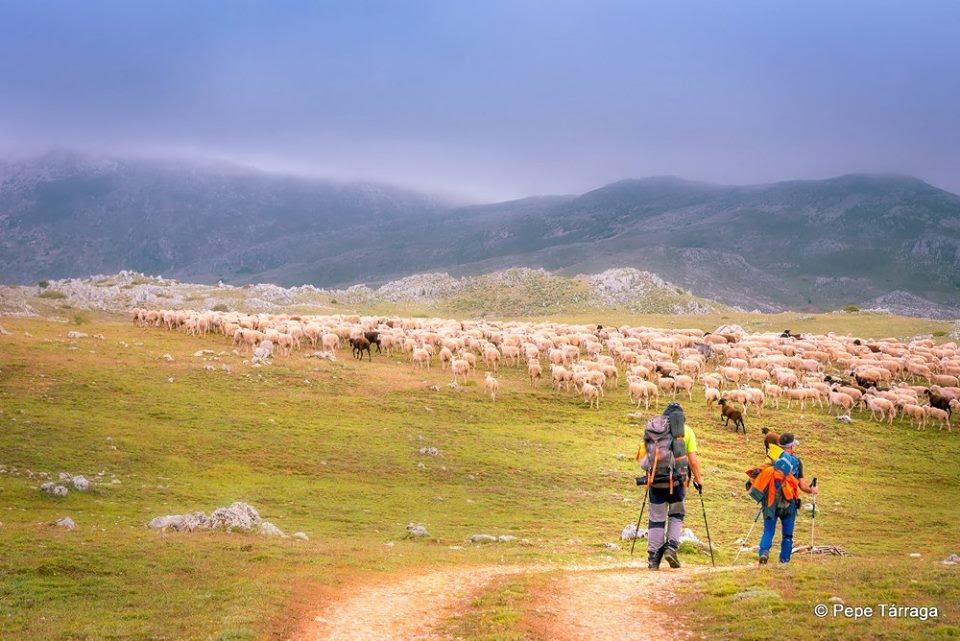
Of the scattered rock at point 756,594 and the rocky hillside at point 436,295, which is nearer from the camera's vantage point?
the scattered rock at point 756,594

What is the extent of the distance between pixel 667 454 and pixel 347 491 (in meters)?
13.5

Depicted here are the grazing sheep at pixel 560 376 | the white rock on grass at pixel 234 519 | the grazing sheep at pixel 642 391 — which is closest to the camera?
the white rock on grass at pixel 234 519

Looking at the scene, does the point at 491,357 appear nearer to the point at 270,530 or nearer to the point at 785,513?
the point at 270,530

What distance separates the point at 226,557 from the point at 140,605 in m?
3.38

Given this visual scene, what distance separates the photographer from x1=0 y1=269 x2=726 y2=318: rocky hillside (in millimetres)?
84062

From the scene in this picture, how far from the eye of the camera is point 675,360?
52812 millimetres

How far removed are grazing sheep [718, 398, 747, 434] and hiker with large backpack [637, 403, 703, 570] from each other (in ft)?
73.8

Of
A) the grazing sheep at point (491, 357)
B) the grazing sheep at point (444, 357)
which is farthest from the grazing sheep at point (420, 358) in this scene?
the grazing sheep at point (491, 357)

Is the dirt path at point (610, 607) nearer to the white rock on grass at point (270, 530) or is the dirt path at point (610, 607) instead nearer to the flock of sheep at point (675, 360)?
the white rock on grass at point (270, 530)

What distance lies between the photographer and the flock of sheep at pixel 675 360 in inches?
1597

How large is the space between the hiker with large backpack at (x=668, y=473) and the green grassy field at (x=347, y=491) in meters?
2.29

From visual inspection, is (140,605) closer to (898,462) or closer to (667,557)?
(667,557)

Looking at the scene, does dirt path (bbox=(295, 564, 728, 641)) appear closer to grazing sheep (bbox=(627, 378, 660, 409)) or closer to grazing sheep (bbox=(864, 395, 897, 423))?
grazing sheep (bbox=(627, 378, 660, 409))

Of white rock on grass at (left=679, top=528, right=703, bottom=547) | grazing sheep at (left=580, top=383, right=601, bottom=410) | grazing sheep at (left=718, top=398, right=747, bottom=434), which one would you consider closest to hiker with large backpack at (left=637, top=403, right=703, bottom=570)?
white rock on grass at (left=679, top=528, right=703, bottom=547)
